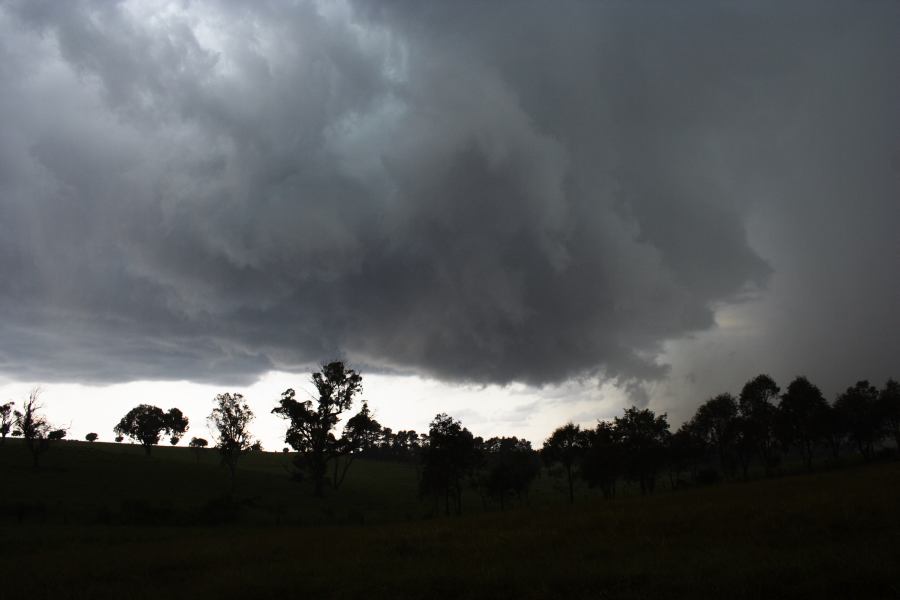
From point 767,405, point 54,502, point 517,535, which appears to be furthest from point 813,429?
point 54,502

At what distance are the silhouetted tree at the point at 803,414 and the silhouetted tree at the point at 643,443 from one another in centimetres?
2708

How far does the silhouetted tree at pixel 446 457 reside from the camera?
80125 mm

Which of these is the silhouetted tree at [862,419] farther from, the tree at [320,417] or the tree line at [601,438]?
the tree at [320,417]

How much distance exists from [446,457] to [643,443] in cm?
3853

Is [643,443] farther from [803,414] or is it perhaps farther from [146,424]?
[146,424]

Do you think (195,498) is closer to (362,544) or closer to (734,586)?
(362,544)

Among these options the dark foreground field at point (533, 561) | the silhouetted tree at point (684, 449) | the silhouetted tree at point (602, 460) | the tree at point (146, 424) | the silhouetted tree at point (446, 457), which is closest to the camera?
the dark foreground field at point (533, 561)

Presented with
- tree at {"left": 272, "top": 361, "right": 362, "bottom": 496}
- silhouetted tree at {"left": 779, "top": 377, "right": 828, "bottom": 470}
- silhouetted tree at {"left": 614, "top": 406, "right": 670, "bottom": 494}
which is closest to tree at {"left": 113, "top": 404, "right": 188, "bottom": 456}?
tree at {"left": 272, "top": 361, "right": 362, "bottom": 496}

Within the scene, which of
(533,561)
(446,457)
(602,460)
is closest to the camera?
(533,561)

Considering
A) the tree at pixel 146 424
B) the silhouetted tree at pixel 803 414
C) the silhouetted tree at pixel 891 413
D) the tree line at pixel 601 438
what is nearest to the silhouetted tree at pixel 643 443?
the tree line at pixel 601 438

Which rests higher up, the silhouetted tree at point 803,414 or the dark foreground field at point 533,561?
the silhouetted tree at point 803,414

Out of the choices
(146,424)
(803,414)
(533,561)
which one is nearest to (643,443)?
(803,414)

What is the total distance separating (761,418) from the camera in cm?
10769

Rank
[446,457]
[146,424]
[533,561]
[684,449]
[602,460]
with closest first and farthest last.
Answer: [533,561] < [446,457] < [602,460] < [684,449] < [146,424]
